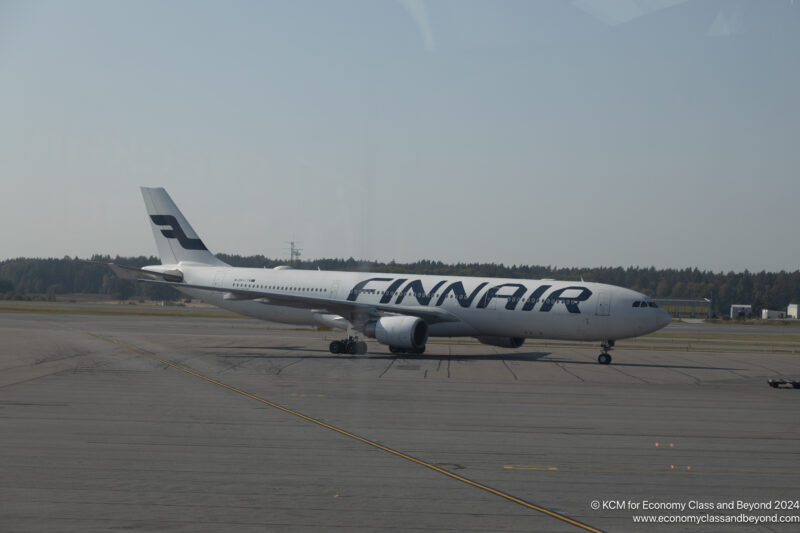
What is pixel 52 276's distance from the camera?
Result: 5192 inches

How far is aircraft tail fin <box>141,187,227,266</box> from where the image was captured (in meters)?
49.5

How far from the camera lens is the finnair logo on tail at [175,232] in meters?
49.5

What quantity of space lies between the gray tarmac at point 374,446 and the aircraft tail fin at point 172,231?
17765mm

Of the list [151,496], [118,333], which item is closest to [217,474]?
[151,496]

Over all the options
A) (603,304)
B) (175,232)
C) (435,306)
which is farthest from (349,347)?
(175,232)

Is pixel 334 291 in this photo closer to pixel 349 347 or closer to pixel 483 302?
pixel 349 347

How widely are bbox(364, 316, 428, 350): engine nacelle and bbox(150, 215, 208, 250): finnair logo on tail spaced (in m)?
17.0

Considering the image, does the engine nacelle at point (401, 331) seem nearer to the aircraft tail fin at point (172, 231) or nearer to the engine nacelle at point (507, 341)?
the engine nacelle at point (507, 341)

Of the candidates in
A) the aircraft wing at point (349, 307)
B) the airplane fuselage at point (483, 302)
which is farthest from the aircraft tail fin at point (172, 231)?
the aircraft wing at point (349, 307)

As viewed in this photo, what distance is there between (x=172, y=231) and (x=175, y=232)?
217 mm

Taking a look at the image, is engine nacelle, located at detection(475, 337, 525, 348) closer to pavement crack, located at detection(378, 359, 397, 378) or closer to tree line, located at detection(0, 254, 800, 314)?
pavement crack, located at detection(378, 359, 397, 378)

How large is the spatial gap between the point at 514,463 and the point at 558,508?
2.93m

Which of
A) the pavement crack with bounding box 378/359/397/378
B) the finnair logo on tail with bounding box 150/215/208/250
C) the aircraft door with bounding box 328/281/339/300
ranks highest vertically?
the finnair logo on tail with bounding box 150/215/208/250

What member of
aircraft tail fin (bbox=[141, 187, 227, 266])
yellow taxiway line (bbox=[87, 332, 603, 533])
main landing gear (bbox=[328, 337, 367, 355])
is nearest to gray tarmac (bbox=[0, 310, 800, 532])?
yellow taxiway line (bbox=[87, 332, 603, 533])
